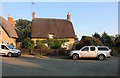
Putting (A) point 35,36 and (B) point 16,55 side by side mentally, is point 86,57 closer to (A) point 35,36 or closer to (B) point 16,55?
(B) point 16,55

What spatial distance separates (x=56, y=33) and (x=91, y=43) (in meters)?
16.3

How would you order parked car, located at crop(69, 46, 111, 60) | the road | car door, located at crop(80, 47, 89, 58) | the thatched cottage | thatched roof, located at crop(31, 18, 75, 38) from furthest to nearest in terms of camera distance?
thatched roof, located at crop(31, 18, 75, 38) → the thatched cottage → car door, located at crop(80, 47, 89, 58) → parked car, located at crop(69, 46, 111, 60) → the road

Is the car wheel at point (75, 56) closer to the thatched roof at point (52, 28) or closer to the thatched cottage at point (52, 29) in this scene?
the thatched cottage at point (52, 29)

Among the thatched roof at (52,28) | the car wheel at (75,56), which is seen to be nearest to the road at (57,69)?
the car wheel at (75,56)

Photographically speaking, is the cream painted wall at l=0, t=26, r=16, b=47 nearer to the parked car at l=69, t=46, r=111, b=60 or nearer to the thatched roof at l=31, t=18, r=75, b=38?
the thatched roof at l=31, t=18, r=75, b=38

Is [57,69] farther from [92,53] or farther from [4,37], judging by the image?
[4,37]

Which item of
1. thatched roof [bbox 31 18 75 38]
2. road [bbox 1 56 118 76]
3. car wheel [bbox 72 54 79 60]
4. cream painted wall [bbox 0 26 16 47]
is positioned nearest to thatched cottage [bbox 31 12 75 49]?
thatched roof [bbox 31 18 75 38]

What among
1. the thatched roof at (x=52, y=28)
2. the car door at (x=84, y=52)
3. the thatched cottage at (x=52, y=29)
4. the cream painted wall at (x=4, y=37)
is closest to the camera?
the car door at (x=84, y=52)

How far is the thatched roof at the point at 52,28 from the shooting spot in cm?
5503

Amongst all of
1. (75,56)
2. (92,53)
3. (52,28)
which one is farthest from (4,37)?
(92,53)

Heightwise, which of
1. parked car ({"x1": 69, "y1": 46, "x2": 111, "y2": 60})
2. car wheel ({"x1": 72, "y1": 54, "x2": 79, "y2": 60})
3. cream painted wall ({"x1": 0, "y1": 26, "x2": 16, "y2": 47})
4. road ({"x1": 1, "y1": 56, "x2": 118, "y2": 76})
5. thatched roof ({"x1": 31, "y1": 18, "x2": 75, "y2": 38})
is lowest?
road ({"x1": 1, "y1": 56, "x2": 118, "y2": 76})

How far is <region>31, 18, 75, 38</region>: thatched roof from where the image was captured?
55.0m

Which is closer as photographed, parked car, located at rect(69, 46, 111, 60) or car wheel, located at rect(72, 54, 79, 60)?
parked car, located at rect(69, 46, 111, 60)

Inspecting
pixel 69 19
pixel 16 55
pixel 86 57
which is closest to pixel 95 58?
pixel 86 57
